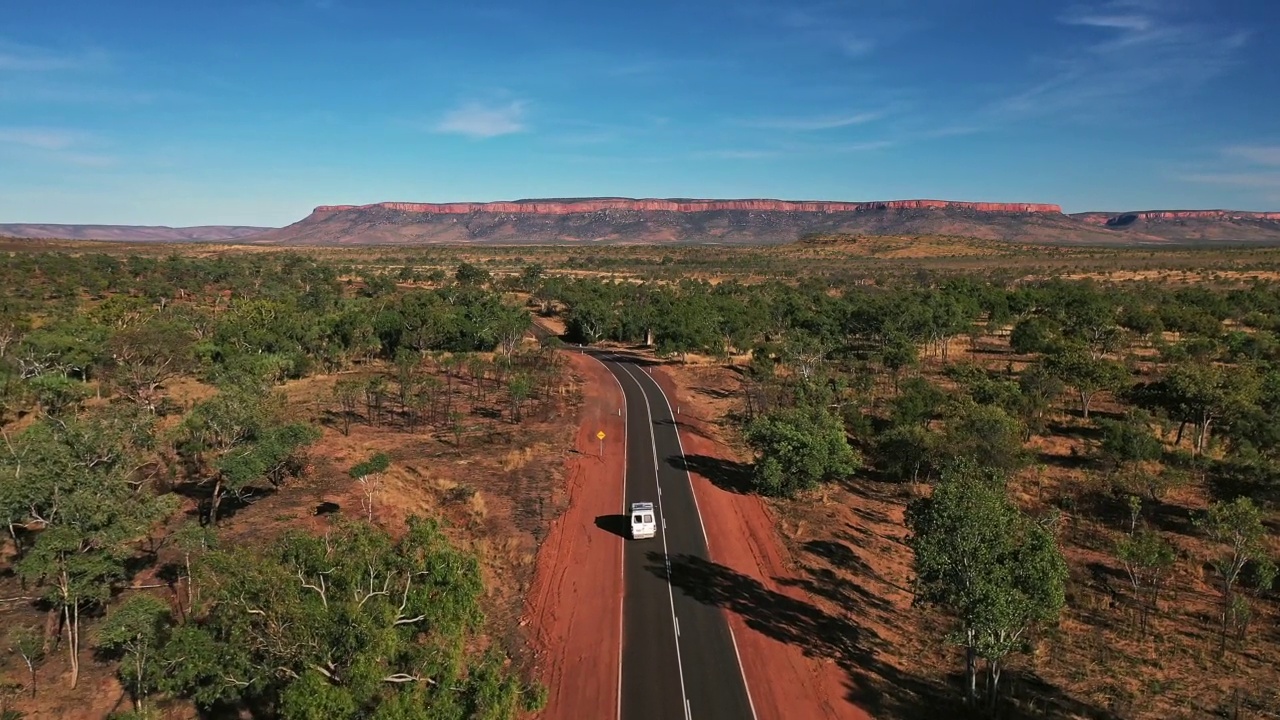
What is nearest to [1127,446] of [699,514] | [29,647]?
[699,514]

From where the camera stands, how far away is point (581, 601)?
29.0 m

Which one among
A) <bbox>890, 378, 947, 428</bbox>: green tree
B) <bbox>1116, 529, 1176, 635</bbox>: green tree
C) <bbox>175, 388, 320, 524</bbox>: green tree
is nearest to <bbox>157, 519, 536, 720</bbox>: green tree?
<bbox>175, 388, 320, 524</bbox>: green tree

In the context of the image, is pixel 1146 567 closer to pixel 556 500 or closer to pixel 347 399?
pixel 556 500

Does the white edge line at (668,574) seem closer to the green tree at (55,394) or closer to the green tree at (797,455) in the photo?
the green tree at (797,455)

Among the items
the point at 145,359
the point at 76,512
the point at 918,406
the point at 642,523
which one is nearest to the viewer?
the point at 76,512

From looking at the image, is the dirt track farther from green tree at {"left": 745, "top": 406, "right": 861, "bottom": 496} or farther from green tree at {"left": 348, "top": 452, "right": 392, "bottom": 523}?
green tree at {"left": 348, "top": 452, "right": 392, "bottom": 523}

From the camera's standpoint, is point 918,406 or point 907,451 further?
point 918,406

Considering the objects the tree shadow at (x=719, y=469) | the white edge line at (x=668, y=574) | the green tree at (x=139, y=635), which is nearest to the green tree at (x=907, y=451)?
the tree shadow at (x=719, y=469)

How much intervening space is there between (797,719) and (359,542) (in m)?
15.0

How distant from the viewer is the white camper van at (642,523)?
113ft

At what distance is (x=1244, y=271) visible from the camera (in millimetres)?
138000

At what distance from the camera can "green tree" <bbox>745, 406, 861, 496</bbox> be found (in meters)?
39.8

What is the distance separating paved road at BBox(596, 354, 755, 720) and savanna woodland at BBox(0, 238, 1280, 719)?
3178 millimetres

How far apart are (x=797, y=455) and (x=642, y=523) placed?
36.0 feet
